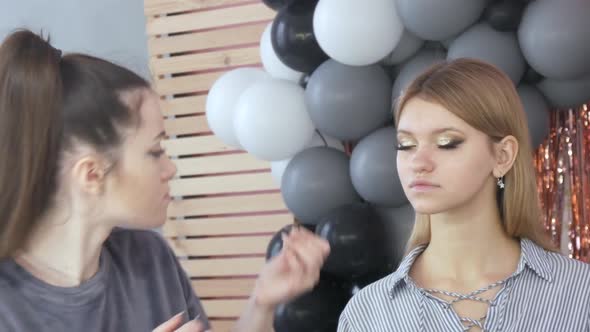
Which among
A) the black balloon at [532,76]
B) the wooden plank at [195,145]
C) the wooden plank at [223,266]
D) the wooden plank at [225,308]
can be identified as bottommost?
the wooden plank at [225,308]

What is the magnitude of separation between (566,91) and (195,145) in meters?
2.03

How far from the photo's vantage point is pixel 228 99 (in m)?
2.92

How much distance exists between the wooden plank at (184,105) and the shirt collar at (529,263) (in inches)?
93.6

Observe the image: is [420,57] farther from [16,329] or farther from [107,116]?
[16,329]

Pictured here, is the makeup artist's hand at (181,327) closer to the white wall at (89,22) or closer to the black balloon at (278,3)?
the black balloon at (278,3)

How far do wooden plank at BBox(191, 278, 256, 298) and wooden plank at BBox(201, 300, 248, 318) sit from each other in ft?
0.13

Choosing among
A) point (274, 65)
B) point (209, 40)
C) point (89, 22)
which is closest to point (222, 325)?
point (209, 40)

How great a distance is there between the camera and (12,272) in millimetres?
1221

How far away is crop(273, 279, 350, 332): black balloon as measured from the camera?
8.41 ft

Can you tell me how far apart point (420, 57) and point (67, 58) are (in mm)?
1462

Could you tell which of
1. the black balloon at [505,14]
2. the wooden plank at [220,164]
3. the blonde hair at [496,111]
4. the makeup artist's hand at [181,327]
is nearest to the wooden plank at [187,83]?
the wooden plank at [220,164]

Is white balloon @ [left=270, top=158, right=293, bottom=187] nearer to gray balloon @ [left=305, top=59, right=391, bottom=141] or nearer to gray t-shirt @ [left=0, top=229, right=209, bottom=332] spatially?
gray balloon @ [left=305, top=59, right=391, bottom=141]

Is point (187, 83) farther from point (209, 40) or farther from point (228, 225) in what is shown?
point (228, 225)

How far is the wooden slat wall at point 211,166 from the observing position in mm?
3775
